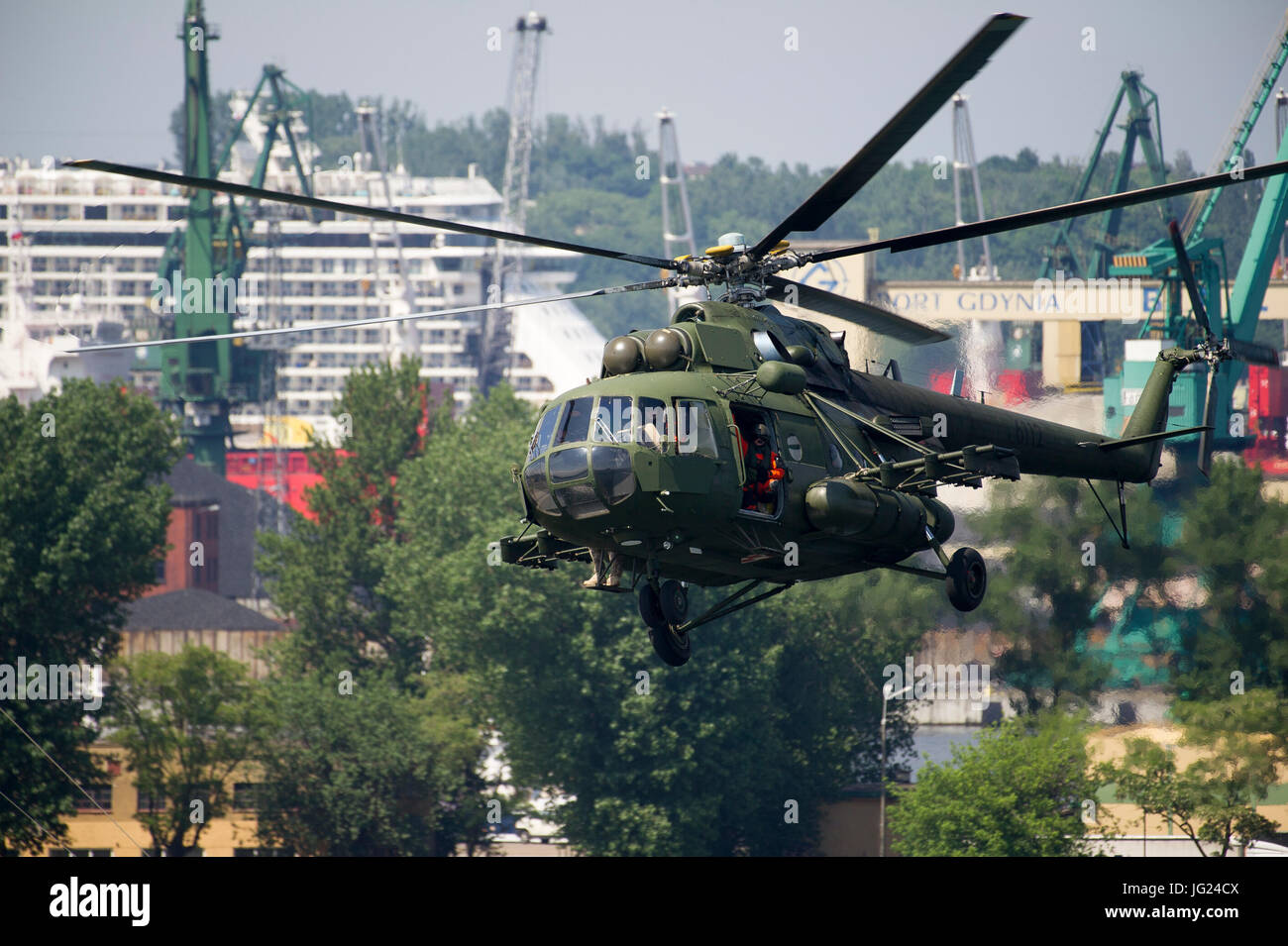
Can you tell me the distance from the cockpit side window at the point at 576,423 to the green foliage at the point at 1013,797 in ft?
132

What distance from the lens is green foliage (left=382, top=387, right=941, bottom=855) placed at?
6300 cm

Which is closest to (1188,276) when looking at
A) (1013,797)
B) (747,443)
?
(747,443)

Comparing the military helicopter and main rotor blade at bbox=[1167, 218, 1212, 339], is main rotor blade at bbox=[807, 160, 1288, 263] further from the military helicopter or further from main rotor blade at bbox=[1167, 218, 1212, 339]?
main rotor blade at bbox=[1167, 218, 1212, 339]

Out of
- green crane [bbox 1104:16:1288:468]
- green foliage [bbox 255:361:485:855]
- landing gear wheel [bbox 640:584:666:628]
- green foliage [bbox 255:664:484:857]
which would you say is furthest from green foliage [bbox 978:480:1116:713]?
landing gear wheel [bbox 640:584:666:628]

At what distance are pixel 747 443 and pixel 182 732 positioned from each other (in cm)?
5353

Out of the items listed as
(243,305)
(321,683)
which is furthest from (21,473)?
(243,305)

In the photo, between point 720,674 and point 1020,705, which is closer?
point 1020,705

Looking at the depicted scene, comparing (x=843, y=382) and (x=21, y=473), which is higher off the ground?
(x=21, y=473)

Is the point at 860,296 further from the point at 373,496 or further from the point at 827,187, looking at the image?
the point at 827,187

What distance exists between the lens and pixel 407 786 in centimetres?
6900

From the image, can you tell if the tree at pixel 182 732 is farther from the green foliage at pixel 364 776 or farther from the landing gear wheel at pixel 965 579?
the landing gear wheel at pixel 965 579

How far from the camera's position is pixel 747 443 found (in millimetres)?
20375

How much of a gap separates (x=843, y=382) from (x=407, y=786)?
50.0 metres

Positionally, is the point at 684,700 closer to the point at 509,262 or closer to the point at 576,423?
the point at 576,423
